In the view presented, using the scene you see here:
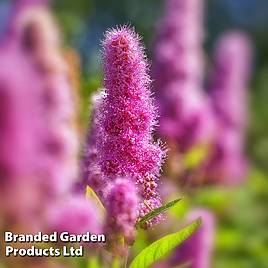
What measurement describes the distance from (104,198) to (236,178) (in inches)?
132

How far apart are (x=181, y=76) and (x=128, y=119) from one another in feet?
9.76

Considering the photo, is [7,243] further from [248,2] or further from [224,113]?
[248,2]

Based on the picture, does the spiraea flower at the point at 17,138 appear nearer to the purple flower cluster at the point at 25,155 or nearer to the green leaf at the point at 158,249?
the purple flower cluster at the point at 25,155

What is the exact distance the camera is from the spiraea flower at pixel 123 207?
1395 millimetres

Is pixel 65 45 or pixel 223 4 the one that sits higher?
pixel 223 4

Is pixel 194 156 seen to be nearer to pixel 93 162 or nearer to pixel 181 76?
pixel 181 76

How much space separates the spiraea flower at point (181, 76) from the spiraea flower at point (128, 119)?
2434 millimetres

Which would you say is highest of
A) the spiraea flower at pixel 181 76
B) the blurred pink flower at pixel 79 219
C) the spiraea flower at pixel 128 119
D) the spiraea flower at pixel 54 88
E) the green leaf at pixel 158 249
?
the spiraea flower at pixel 181 76

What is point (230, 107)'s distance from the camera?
196 inches

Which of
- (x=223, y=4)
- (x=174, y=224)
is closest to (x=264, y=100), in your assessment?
(x=223, y=4)

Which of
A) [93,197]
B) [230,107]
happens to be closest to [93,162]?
[93,197]

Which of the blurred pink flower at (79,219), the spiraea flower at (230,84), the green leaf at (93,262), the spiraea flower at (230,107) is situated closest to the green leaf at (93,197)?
the blurred pink flower at (79,219)

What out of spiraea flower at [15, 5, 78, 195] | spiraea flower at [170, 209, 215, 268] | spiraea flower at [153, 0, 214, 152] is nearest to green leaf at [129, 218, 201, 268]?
spiraea flower at [170, 209, 215, 268]

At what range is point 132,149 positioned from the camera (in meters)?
1.39
